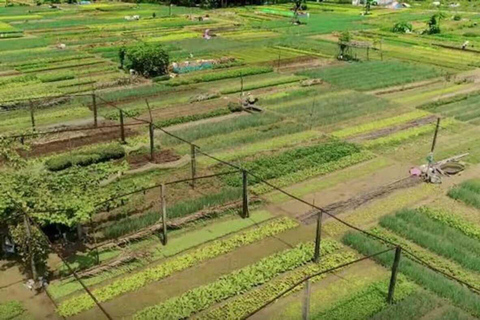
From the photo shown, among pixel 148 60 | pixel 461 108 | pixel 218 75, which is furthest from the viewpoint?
pixel 218 75

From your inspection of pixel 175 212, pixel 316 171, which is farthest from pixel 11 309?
pixel 316 171

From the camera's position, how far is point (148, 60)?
33719 mm

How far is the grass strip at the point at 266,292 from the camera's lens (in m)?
12.4

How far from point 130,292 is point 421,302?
7.58m

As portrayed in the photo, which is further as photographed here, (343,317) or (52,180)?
(52,180)

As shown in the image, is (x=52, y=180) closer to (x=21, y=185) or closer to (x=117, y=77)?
(x=21, y=185)

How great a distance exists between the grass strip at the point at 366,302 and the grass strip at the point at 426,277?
0.39 metres

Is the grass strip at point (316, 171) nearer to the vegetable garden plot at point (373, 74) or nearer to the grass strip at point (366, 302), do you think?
the grass strip at point (366, 302)

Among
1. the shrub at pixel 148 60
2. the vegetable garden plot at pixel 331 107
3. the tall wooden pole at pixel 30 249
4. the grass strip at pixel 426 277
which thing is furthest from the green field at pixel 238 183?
the shrub at pixel 148 60

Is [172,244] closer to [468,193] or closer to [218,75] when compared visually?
[468,193]

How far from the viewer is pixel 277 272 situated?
1404cm

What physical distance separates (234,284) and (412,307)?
460 cm

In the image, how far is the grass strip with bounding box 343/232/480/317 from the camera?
13000mm

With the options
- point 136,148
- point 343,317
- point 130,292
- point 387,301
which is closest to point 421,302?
point 387,301
